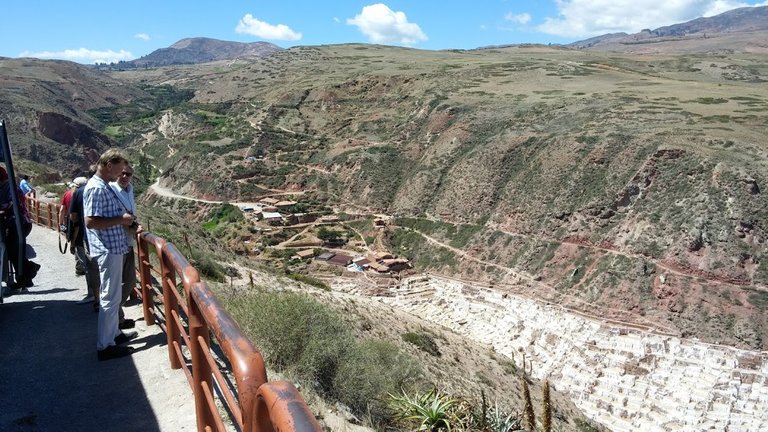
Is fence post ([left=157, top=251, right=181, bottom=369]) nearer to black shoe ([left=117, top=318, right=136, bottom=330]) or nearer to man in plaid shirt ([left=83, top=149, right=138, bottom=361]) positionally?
man in plaid shirt ([left=83, top=149, right=138, bottom=361])

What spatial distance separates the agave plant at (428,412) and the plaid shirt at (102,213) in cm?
426

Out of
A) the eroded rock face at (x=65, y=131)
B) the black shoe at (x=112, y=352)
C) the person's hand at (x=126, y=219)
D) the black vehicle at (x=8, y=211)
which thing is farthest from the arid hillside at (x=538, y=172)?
the black vehicle at (x=8, y=211)

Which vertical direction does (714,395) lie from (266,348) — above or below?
below

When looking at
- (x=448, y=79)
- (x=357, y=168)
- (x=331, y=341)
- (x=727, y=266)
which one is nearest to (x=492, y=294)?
(x=727, y=266)

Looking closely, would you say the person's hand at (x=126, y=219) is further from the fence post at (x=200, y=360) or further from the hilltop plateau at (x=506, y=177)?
the hilltop plateau at (x=506, y=177)

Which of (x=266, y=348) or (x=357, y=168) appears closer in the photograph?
(x=266, y=348)

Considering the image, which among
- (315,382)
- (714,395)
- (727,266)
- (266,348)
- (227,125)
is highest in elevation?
(227,125)

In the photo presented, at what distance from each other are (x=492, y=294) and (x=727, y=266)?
13.3 meters

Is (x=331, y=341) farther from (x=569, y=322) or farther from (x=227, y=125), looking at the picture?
(x=227, y=125)

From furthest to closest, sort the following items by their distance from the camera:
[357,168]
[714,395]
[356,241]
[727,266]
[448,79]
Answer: [448,79], [357,168], [356,241], [727,266], [714,395]

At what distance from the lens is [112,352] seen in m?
5.22

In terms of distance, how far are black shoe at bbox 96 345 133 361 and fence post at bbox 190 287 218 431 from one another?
249 centimetres

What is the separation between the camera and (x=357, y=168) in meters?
54.1

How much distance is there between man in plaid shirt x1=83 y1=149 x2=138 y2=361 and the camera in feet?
16.4
